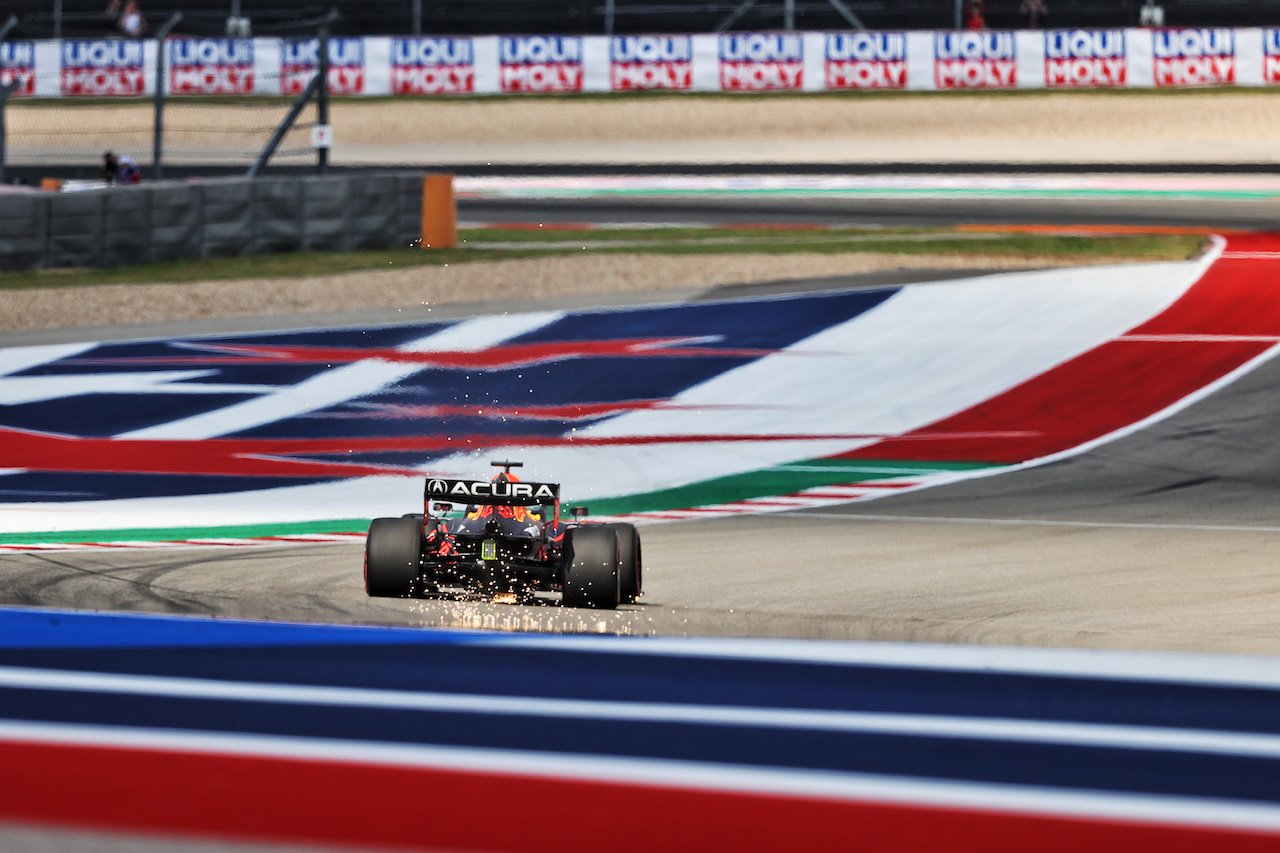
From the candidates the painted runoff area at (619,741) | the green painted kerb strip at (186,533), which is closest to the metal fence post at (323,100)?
the green painted kerb strip at (186,533)

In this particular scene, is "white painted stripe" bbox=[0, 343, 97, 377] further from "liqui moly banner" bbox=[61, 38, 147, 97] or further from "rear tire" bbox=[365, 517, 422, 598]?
"liqui moly banner" bbox=[61, 38, 147, 97]

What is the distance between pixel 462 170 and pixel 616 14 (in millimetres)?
6364

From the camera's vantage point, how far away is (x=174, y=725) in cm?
519

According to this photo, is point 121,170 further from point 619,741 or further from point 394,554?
point 619,741

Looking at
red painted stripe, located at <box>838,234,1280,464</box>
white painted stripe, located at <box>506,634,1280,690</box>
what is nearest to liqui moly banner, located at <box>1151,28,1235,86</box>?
red painted stripe, located at <box>838,234,1280,464</box>

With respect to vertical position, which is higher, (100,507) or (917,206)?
(917,206)

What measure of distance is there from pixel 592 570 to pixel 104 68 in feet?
99.1

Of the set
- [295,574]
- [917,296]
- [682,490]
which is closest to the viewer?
[295,574]

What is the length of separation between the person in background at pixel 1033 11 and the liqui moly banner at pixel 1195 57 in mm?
2325

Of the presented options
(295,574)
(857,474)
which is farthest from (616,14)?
(295,574)

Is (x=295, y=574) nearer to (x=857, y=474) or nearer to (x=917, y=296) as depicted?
(x=857, y=474)

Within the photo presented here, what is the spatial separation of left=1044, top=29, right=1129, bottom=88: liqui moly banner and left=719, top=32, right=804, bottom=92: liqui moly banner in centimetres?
545

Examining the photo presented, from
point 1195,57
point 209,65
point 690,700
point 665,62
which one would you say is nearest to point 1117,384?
point 690,700

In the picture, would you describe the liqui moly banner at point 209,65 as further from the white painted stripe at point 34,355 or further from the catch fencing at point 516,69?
the white painted stripe at point 34,355
